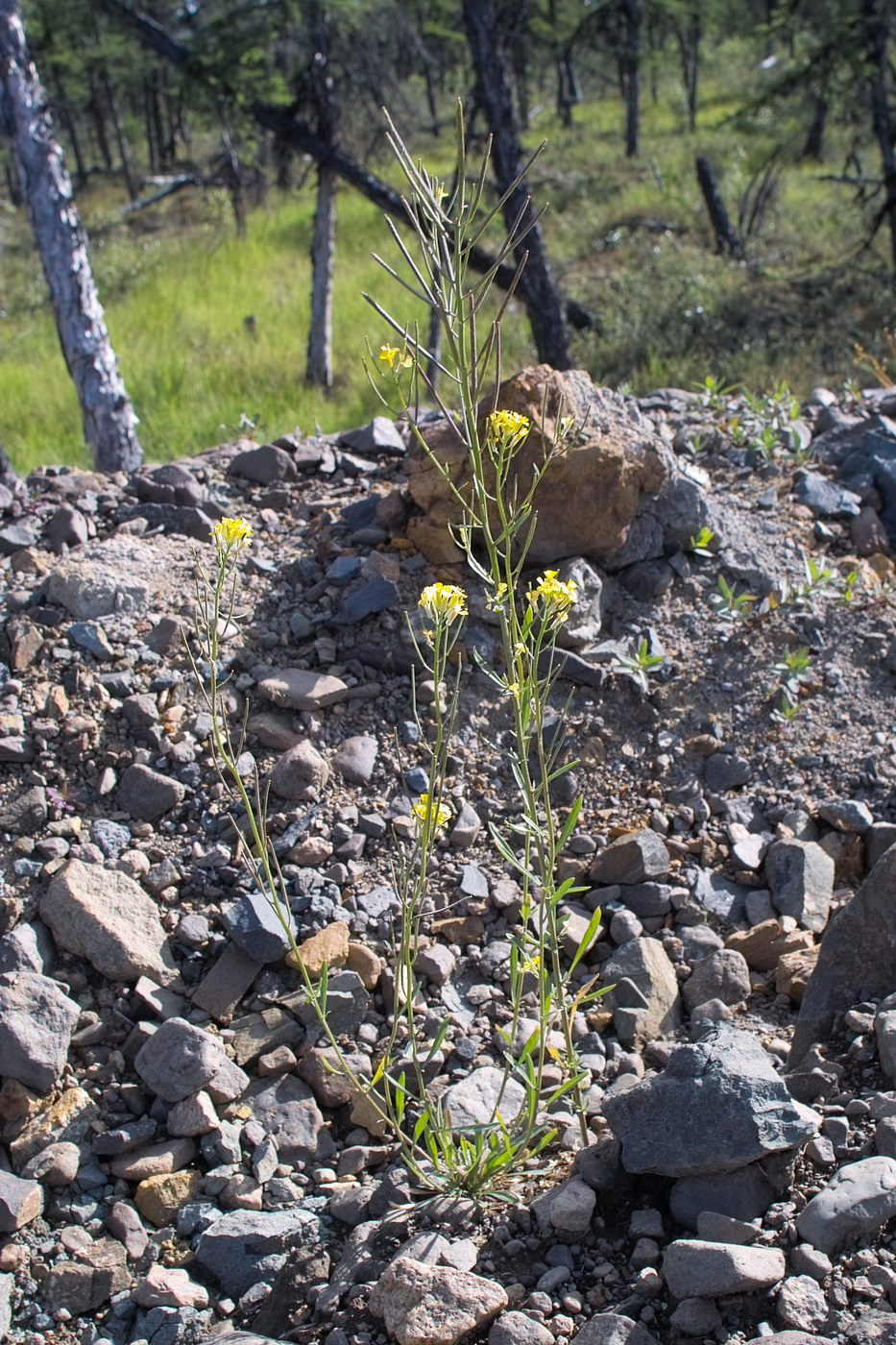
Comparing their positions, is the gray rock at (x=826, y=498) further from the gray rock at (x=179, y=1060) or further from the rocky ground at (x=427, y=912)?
the gray rock at (x=179, y=1060)

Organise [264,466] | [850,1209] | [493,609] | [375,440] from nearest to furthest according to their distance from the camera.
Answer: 1. [850,1209]
2. [493,609]
3. [264,466]
4. [375,440]

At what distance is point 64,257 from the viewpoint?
20.9 feet

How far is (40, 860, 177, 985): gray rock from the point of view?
296 centimetres

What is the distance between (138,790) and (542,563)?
65.8 inches

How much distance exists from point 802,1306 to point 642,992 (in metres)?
1.10

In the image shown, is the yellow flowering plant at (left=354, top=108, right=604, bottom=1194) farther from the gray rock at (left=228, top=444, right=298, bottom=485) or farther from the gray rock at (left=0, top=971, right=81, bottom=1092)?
the gray rock at (left=228, top=444, right=298, bottom=485)

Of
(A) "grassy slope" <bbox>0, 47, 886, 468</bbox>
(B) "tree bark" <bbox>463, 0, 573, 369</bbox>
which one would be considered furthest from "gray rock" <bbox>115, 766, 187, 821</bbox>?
(B) "tree bark" <bbox>463, 0, 573, 369</bbox>

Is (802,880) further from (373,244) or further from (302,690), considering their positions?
(373,244)

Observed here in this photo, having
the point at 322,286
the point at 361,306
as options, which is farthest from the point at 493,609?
the point at 361,306

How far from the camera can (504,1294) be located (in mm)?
2078

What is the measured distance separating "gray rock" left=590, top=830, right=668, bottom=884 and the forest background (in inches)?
102

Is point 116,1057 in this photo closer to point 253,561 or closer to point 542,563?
point 253,561

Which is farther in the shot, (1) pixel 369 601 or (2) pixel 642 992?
(1) pixel 369 601

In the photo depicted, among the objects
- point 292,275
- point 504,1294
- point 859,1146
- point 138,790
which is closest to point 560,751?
point 138,790
